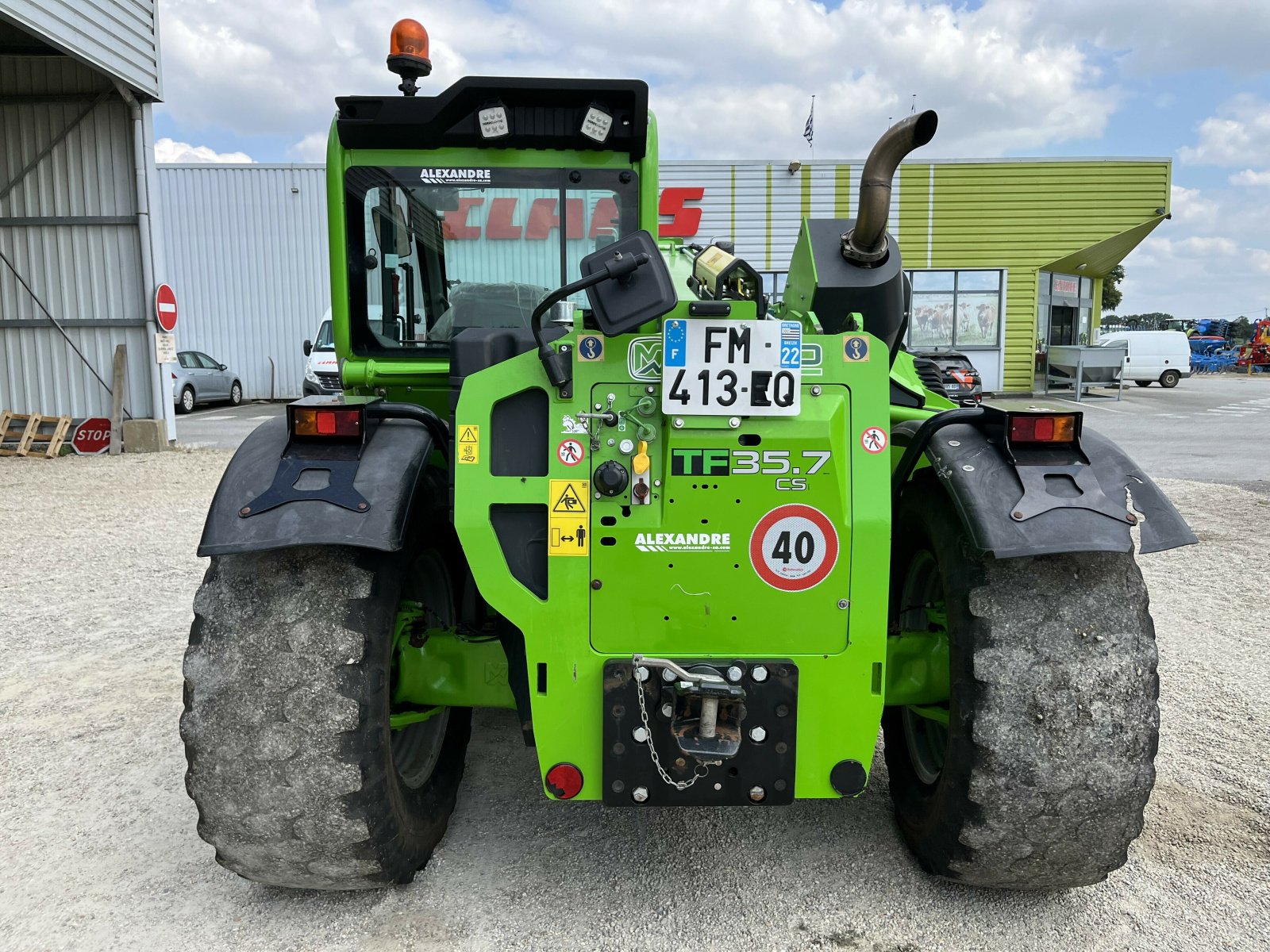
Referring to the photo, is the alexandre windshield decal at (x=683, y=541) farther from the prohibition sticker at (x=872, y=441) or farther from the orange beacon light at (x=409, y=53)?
the orange beacon light at (x=409, y=53)

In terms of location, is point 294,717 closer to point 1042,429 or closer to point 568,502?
point 568,502

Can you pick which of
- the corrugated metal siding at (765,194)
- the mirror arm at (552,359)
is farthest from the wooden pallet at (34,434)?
the corrugated metal siding at (765,194)

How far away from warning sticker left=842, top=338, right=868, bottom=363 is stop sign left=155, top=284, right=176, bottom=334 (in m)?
12.6

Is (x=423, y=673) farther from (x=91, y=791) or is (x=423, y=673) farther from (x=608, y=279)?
(x=91, y=791)

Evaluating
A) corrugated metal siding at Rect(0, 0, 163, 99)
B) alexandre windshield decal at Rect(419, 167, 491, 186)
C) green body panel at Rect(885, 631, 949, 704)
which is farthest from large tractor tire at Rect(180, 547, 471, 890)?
corrugated metal siding at Rect(0, 0, 163, 99)

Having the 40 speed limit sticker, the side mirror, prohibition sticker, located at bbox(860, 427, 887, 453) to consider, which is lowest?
the 40 speed limit sticker

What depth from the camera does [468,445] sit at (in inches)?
108

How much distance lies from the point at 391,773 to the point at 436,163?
2.54 m

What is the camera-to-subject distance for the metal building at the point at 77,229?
13.0 meters

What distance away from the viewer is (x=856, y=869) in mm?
3086

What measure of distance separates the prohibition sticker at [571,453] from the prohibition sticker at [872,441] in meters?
0.79

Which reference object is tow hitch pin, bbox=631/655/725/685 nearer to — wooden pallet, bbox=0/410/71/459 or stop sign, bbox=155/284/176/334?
stop sign, bbox=155/284/176/334

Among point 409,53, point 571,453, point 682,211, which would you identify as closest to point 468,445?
point 571,453

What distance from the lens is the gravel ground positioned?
277cm
